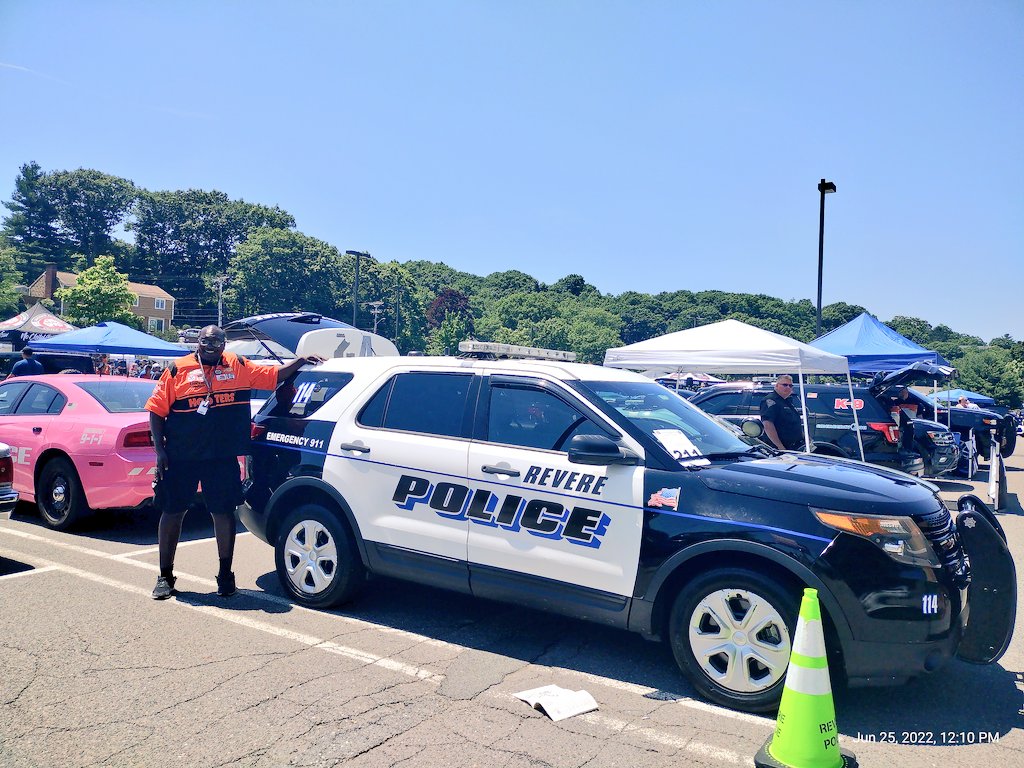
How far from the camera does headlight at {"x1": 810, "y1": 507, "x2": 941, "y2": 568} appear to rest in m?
3.63

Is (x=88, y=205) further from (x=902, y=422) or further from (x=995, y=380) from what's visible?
(x=902, y=422)

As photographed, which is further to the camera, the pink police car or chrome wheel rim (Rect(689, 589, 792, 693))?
A: the pink police car

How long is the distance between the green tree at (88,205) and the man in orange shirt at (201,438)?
11303 cm

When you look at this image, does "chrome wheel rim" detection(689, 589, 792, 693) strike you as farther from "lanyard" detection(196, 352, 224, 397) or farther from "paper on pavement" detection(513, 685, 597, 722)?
"lanyard" detection(196, 352, 224, 397)

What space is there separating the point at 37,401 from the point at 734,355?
28.8 feet

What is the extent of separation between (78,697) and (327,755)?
1.47m

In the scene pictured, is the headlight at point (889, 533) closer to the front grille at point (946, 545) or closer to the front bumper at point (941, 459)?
the front grille at point (946, 545)

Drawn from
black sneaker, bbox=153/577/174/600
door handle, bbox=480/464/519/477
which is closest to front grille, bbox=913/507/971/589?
door handle, bbox=480/464/519/477

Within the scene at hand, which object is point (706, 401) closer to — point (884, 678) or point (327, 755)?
point (884, 678)

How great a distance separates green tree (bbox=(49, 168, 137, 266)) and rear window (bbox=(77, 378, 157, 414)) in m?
110

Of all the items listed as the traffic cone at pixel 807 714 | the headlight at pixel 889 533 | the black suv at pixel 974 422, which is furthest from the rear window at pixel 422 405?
the black suv at pixel 974 422

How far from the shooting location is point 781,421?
918 cm

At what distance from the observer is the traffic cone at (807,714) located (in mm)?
3061

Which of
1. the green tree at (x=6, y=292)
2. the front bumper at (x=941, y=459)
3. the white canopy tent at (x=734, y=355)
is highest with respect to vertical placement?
the green tree at (x=6, y=292)
